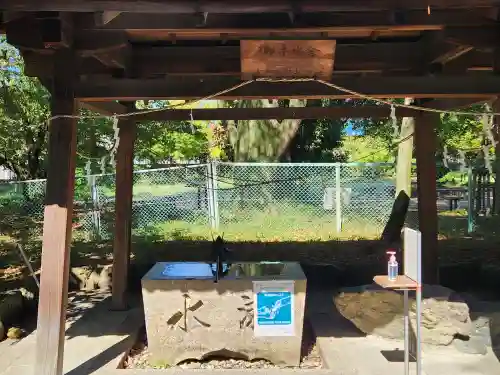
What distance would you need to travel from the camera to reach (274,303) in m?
4.89

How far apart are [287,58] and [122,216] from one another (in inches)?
140

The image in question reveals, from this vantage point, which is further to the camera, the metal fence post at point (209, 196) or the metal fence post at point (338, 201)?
the metal fence post at point (338, 201)

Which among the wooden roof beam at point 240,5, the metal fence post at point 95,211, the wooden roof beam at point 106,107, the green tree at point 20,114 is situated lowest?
the metal fence post at point 95,211

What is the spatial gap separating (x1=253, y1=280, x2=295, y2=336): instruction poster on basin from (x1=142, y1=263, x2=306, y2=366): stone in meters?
0.05

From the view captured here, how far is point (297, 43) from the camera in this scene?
4.23 metres

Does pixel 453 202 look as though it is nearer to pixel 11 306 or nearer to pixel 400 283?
pixel 400 283

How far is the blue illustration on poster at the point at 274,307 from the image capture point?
4.89 metres

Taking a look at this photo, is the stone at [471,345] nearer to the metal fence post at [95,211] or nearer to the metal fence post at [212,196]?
the metal fence post at [212,196]

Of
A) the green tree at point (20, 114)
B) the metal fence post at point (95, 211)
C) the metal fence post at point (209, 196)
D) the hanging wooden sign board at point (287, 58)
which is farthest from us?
the metal fence post at point (95, 211)

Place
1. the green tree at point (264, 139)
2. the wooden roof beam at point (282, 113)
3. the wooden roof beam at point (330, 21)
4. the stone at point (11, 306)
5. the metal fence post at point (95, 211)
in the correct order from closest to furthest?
1. the wooden roof beam at point (330, 21)
2. the stone at point (11, 306)
3. the wooden roof beam at point (282, 113)
4. the metal fence post at point (95, 211)
5. the green tree at point (264, 139)

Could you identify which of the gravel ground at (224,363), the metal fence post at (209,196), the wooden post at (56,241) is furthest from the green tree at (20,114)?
the gravel ground at (224,363)

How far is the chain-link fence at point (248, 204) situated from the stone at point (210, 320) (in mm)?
5597

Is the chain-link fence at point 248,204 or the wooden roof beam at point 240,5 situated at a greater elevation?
the wooden roof beam at point 240,5

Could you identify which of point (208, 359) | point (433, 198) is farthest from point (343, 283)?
point (208, 359)
